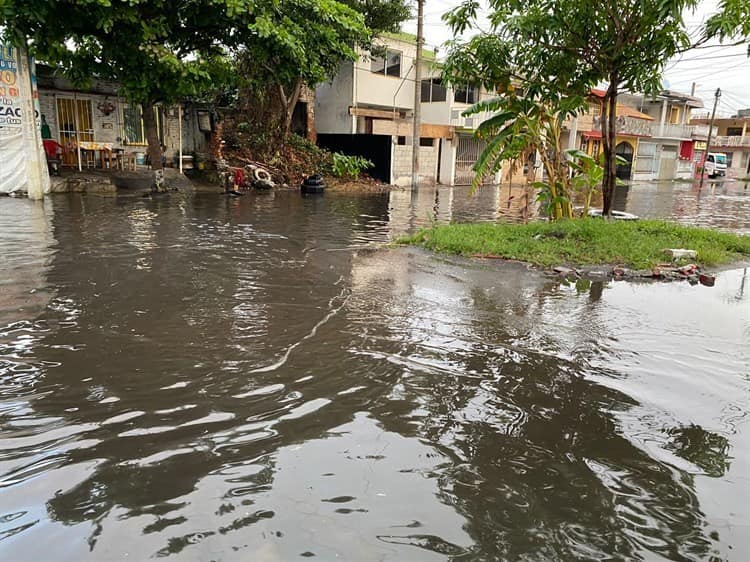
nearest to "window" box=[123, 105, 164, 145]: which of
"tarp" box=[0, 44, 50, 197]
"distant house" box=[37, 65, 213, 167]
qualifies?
"distant house" box=[37, 65, 213, 167]

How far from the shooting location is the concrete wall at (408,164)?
2602 centimetres

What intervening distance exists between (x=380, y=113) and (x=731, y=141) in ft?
156

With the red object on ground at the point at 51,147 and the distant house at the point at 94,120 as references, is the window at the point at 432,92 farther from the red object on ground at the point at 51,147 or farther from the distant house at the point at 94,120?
the red object on ground at the point at 51,147

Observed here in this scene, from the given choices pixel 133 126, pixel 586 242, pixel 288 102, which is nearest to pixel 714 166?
pixel 288 102

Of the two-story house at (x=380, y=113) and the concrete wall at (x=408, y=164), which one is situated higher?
the two-story house at (x=380, y=113)

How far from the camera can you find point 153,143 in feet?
56.7

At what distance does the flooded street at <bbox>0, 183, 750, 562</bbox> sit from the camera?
8.78 feet

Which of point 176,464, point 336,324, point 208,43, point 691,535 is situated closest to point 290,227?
point 336,324

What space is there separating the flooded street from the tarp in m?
8.33

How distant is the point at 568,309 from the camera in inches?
263

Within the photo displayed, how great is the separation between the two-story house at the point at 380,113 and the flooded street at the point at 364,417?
62.6ft

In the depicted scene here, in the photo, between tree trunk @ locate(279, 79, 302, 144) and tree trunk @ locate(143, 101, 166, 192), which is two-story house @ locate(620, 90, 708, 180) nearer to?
tree trunk @ locate(279, 79, 302, 144)

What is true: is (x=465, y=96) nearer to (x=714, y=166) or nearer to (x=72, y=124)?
(x=72, y=124)

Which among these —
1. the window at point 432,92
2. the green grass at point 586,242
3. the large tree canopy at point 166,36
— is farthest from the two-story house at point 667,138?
the green grass at point 586,242
